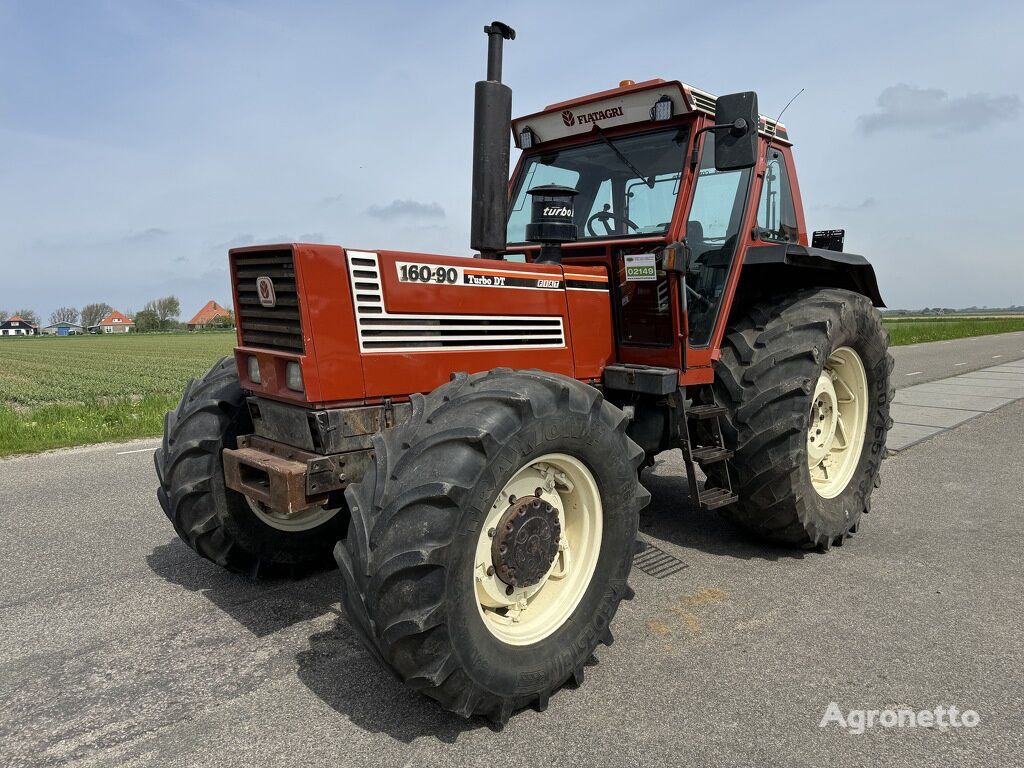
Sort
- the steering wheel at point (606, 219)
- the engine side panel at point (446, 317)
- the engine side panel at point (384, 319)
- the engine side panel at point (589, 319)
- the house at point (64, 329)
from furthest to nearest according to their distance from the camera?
the house at point (64, 329) → the steering wheel at point (606, 219) → the engine side panel at point (589, 319) → the engine side panel at point (446, 317) → the engine side panel at point (384, 319)

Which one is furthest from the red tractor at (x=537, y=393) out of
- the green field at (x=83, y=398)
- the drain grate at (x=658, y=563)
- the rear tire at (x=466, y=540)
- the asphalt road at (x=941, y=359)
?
the asphalt road at (x=941, y=359)

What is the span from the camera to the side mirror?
3.32 meters

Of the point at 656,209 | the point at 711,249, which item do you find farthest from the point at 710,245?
the point at 656,209

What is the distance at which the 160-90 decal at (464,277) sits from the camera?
2979mm

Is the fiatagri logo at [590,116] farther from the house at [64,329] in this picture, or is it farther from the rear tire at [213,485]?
the house at [64,329]

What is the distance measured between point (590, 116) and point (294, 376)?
2.41 meters

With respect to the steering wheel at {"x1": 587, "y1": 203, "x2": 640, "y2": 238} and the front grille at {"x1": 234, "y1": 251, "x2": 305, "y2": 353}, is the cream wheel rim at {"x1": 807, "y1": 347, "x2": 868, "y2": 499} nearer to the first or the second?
the steering wheel at {"x1": 587, "y1": 203, "x2": 640, "y2": 238}

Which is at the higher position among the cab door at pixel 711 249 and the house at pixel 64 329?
the cab door at pixel 711 249

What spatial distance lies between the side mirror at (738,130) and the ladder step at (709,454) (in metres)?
1.45

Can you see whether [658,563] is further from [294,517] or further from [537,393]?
[294,517]

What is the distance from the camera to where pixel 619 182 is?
4121 mm

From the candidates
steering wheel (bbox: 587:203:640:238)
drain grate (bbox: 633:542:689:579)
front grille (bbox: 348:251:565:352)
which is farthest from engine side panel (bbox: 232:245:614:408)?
drain grate (bbox: 633:542:689:579)

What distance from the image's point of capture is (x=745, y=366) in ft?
13.1

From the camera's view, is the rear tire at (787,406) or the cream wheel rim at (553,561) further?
the rear tire at (787,406)
